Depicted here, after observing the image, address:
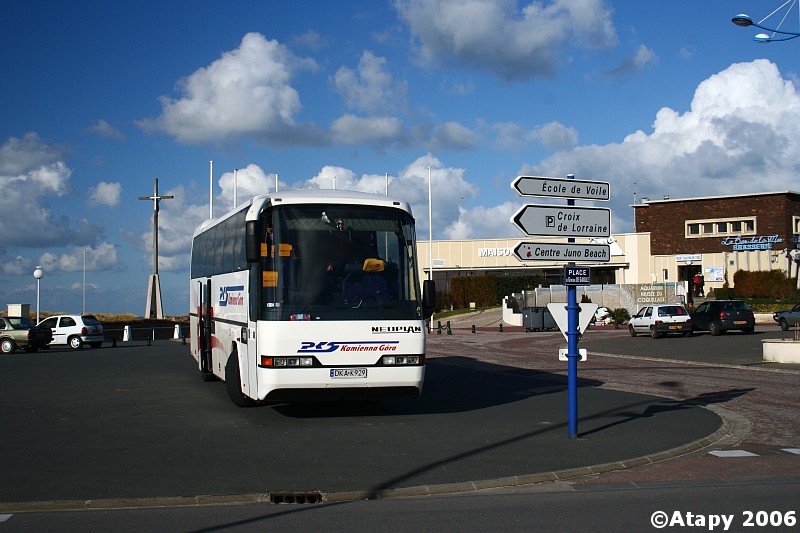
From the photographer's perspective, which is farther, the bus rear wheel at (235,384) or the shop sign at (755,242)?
the shop sign at (755,242)

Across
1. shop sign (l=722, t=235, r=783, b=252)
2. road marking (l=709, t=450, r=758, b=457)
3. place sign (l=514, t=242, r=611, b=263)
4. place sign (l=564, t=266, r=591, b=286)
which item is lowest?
road marking (l=709, t=450, r=758, b=457)

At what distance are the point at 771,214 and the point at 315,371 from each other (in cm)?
6964

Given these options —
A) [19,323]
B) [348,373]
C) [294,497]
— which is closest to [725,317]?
[348,373]

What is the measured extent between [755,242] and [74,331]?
5285 cm

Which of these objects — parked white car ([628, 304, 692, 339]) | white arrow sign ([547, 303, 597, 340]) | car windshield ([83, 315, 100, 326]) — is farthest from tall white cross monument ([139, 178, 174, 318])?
white arrow sign ([547, 303, 597, 340])

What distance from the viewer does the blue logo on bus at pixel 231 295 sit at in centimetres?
1420

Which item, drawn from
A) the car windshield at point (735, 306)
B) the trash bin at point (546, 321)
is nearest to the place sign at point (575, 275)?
the car windshield at point (735, 306)

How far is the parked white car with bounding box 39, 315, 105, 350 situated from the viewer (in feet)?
135

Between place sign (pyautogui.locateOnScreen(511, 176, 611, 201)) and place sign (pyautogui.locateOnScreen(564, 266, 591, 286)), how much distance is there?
1.04 m

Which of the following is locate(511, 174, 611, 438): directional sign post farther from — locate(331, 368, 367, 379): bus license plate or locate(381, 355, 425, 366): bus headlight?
locate(331, 368, 367, 379): bus license plate

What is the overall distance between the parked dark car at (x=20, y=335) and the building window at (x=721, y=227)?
5851 cm

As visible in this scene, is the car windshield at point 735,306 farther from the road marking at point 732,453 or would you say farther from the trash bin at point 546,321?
the road marking at point 732,453

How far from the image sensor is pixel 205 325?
18.8 m

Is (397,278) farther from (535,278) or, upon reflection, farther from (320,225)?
(535,278)
